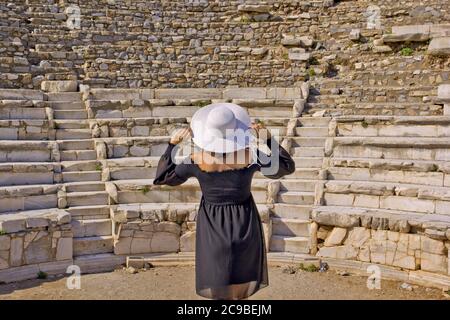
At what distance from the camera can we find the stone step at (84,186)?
8.05 meters

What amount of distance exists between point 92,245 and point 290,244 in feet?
9.43

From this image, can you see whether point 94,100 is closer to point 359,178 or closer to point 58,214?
point 58,214

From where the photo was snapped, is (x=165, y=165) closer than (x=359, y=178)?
Yes

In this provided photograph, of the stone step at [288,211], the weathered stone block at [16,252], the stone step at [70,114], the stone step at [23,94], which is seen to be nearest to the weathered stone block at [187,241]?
the stone step at [288,211]

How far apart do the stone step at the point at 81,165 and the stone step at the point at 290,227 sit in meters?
3.01

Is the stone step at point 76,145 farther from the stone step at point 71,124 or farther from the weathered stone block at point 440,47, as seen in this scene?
the weathered stone block at point 440,47

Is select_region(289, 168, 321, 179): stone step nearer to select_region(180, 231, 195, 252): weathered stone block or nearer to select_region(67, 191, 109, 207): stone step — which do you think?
select_region(180, 231, 195, 252): weathered stone block

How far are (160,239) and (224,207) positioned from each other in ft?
14.6

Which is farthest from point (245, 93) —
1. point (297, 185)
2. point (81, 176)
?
point (81, 176)

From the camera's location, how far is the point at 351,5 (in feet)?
45.6

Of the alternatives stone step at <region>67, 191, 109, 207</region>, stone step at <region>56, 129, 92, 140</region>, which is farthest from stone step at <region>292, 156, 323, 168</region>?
stone step at <region>56, 129, 92, 140</region>

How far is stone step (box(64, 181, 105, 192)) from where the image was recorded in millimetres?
8055

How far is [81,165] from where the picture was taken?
8.48 m

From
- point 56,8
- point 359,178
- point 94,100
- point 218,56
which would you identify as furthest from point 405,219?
point 56,8
